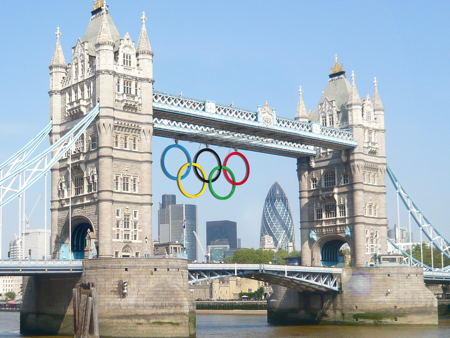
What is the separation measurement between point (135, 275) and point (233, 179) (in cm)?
1912

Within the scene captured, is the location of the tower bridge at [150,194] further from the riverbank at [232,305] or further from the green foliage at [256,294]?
the green foliage at [256,294]

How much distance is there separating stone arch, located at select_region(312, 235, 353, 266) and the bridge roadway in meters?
8.11

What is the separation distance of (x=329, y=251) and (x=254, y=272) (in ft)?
75.9

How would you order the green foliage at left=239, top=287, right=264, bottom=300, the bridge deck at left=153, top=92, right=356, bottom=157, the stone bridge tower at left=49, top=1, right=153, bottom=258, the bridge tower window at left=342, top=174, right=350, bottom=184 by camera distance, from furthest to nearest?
the green foliage at left=239, top=287, right=264, bottom=300 < the bridge tower window at left=342, top=174, right=350, bottom=184 < the bridge deck at left=153, top=92, right=356, bottom=157 < the stone bridge tower at left=49, top=1, right=153, bottom=258

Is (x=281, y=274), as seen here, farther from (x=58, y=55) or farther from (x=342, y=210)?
(x=58, y=55)

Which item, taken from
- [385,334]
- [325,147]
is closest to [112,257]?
[385,334]

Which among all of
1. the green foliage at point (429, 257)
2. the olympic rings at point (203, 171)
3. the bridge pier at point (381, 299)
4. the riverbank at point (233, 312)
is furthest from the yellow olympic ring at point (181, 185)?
the green foliage at point (429, 257)

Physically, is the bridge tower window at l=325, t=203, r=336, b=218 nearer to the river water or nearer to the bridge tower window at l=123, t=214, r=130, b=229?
the river water

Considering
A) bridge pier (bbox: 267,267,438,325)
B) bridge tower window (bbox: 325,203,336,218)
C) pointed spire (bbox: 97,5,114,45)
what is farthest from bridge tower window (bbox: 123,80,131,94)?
bridge tower window (bbox: 325,203,336,218)

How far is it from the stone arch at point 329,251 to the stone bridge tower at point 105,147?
30589 mm

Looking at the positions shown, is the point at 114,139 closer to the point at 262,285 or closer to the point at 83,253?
the point at 83,253

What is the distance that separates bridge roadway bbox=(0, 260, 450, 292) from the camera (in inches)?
2734

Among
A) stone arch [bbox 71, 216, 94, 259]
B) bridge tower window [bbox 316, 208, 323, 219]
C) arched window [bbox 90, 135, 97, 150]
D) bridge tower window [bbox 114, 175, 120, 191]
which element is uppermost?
arched window [bbox 90, 135, 97, 150]

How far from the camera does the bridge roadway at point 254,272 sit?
69438mm
